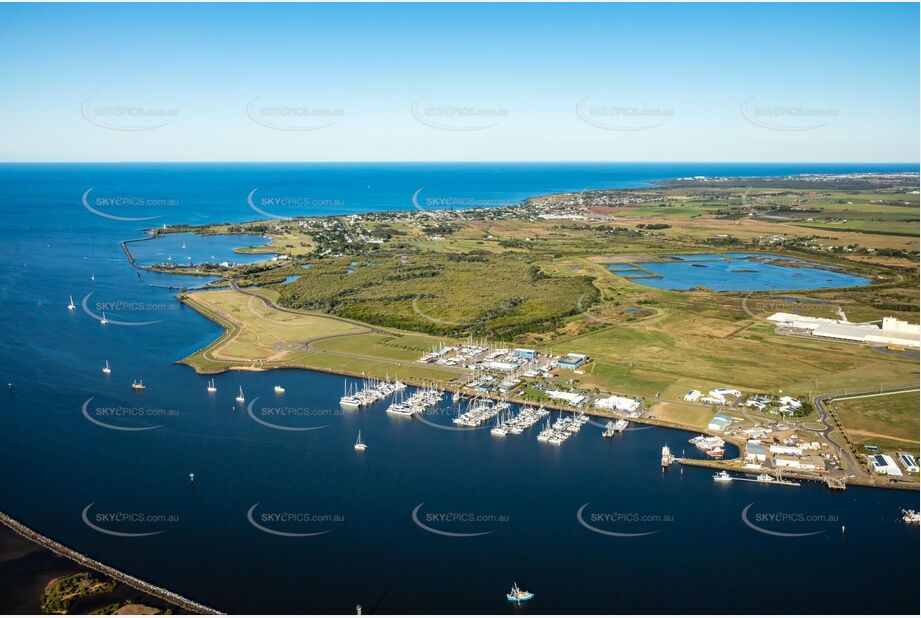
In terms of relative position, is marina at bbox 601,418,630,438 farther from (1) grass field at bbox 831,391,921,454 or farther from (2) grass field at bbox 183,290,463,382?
(1) grass field at bbox 831,391,921,454

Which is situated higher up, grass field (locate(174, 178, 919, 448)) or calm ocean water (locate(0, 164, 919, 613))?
grass field (locate(174, 178, 919, 448))

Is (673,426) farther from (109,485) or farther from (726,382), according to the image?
(109,485)

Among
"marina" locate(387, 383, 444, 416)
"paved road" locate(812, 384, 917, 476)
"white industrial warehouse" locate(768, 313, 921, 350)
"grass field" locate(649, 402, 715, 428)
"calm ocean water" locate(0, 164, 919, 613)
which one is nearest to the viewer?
"calm ocean water" locate(0, 164, 919, 613)

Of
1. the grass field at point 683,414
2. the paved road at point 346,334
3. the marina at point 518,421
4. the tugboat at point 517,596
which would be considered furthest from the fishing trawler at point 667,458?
the paved road at point 346,334

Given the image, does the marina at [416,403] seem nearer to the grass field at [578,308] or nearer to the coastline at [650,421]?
the coastline at [650,421]

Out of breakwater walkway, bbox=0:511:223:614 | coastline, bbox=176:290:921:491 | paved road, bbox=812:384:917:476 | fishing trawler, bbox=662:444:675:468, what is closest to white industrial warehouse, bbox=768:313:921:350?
paved road, bbox=812:384:917:476

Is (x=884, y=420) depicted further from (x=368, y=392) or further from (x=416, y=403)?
(x=368, y=392)
